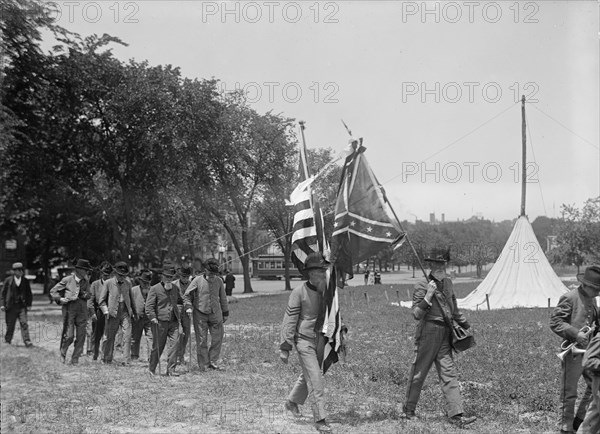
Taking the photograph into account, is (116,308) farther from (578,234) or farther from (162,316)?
(578,234)

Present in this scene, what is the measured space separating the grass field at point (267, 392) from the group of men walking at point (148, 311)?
1.64 feet

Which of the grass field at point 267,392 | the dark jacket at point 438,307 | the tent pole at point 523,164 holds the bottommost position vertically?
the grass field at point 267,392

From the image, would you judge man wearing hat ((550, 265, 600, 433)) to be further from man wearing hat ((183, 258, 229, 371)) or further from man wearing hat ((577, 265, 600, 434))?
man wearing hat ((183, 258, 229, 371))

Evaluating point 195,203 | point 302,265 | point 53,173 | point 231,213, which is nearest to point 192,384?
point 302,265

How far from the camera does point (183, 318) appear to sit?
511 inches

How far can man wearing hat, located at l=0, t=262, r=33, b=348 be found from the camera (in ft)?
54.0

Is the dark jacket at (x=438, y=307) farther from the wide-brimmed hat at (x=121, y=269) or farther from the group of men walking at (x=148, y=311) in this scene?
the wide-brimmed hat at (x=121, y=269)

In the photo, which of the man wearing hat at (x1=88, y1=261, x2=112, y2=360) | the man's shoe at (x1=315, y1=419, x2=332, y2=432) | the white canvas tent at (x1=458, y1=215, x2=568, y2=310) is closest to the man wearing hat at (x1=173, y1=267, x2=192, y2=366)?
the man wearing hat at (x1=88, y1=261, x2=112, y2=360)

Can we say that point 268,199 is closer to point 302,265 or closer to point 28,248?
point 28,248

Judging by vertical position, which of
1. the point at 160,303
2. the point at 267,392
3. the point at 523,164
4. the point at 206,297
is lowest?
the point at 267,392

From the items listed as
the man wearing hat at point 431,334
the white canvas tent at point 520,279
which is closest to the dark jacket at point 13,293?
the man wearing hat at point 431,334

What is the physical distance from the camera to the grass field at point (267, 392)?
802 centimetres

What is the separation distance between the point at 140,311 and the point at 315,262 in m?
6.69

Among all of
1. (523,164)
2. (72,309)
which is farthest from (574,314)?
(523,164)
